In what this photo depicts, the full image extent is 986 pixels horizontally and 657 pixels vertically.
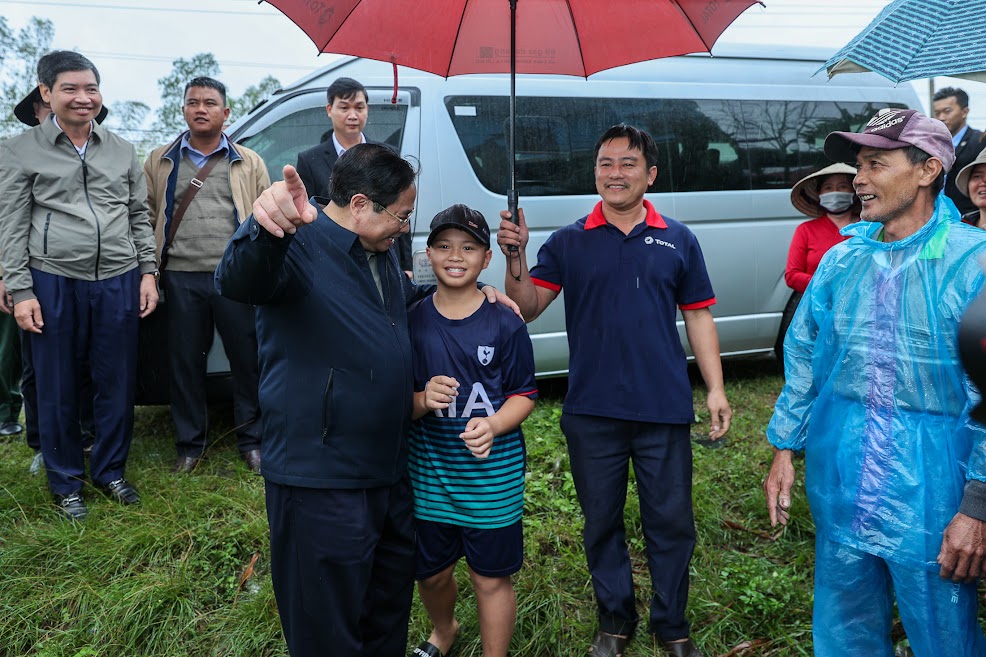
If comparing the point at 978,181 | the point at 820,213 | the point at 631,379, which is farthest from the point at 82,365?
the point at 978,181

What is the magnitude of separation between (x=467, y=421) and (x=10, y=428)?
12.6 ft

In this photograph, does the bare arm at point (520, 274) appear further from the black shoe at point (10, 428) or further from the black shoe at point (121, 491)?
the black shoe at point (10, 428)

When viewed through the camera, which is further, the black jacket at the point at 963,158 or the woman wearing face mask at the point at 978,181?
the black jacket at the point at 963,158

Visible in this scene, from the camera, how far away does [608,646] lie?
268 cm

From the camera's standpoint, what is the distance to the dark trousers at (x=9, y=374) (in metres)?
4.72

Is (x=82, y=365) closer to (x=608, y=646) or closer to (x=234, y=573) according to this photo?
(x=234, y=573)

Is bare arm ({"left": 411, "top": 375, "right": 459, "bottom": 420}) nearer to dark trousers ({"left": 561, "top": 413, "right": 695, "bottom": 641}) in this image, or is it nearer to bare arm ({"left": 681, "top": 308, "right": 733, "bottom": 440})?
dark trousers ({"left": 561, "top": 413, "right": 695, "bottom": 641})

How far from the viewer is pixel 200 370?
406 cm

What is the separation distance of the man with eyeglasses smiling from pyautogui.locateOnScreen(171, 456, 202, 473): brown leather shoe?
82.2 inches

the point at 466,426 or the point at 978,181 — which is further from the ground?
the point at 978,181

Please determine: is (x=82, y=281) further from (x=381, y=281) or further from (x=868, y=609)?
(x=868, y=609)

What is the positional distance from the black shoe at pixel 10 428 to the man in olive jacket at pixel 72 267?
154 cm

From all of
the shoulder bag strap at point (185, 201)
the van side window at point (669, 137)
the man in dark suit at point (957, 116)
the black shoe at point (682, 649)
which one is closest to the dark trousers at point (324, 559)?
the black shoe at point (682, 649)

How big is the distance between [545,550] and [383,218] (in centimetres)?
188
